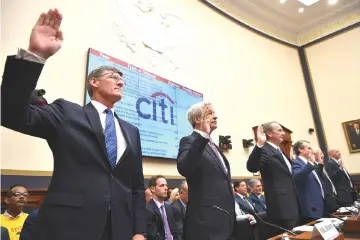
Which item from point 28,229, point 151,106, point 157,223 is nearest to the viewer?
point 28,229

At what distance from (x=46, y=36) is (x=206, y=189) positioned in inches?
43.9

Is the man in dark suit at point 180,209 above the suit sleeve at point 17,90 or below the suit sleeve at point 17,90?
below

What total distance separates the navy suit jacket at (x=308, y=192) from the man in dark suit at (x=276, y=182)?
0.15 m

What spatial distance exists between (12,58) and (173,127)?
346 cm

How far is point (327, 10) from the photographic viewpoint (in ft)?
24.9

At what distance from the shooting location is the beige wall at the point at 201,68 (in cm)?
297

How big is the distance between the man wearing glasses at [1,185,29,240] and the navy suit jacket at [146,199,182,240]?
3.68 ft

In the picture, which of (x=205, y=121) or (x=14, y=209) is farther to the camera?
(x=14, y=209)

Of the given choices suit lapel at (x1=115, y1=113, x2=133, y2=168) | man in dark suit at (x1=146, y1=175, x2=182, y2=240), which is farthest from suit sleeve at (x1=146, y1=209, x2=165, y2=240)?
suit lapel at (x1=115, y1=113, x2=133, y2=168)

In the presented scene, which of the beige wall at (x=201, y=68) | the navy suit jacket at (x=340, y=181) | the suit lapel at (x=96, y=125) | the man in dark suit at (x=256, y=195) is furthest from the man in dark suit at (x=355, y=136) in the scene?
the suit lapel at (x=96, y=125)

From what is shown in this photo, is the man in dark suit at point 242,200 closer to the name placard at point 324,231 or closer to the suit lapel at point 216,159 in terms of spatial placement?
the suit lapel at point 216,159

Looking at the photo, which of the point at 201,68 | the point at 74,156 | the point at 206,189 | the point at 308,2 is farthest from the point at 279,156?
the point at 308,2

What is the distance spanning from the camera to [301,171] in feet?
8.13

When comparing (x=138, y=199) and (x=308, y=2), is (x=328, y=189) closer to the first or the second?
(x=138, y=199)
